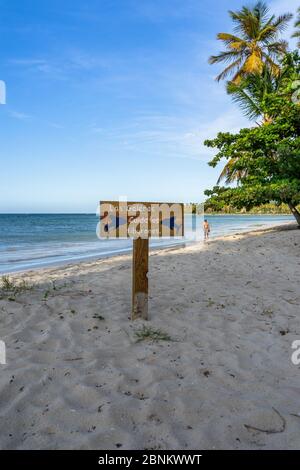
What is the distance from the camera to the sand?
238 cm

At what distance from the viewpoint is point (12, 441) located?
7.50 feet

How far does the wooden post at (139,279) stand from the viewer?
4.54m

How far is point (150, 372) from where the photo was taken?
126 inches

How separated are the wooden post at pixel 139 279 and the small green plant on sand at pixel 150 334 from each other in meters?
0.37

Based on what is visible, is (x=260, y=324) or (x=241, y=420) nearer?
(x=241, y=420)

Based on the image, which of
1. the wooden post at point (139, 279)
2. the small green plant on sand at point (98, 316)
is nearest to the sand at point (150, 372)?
the small green plant on sand at point (98, 316)

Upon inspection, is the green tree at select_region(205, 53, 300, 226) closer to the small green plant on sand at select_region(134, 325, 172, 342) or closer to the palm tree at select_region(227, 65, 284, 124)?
the palm tree at select_region(227, 65, 284, 124)

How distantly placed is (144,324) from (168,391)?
1.57 m

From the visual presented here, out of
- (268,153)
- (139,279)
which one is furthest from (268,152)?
(139,279)

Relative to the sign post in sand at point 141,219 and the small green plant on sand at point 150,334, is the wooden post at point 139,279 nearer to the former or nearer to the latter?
the sign post in sand at point 141,219

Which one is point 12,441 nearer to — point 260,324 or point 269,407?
point 269,407

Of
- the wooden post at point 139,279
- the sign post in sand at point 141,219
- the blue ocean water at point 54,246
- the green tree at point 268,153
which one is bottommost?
the blue ocean water at point 54,246
